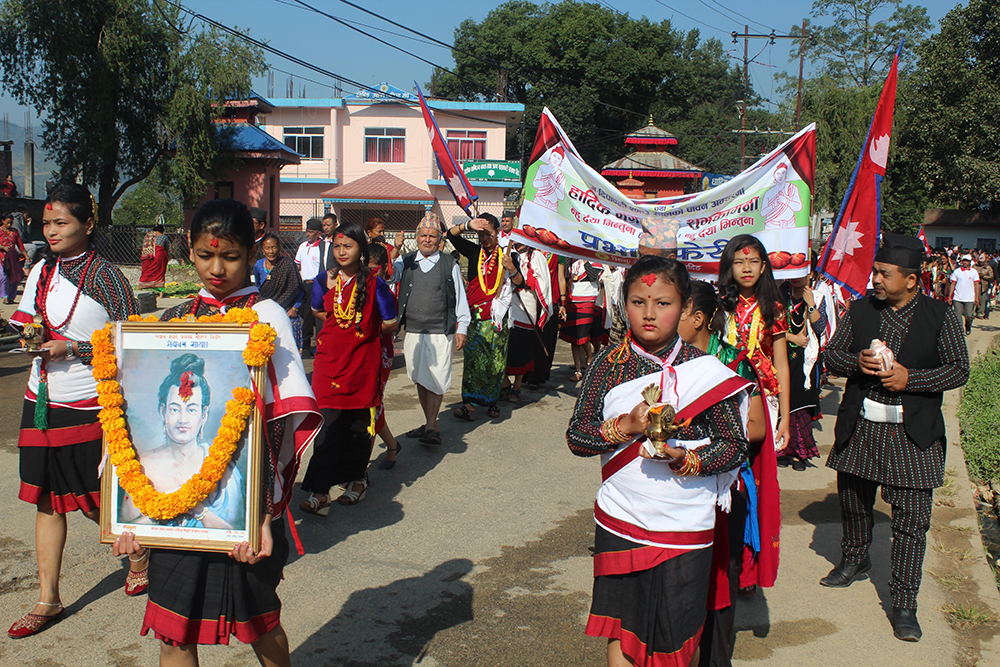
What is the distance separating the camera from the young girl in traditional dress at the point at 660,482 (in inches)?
108

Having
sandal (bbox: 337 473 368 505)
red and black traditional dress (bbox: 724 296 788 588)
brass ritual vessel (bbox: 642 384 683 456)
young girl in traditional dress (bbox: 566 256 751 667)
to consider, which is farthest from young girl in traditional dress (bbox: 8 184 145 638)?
red and black traditional dress (bbox: 724 296 788 588)

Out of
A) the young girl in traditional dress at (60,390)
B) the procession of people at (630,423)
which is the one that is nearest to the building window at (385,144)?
the procession of people at (630,423)

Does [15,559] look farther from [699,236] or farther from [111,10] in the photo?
[111,10]

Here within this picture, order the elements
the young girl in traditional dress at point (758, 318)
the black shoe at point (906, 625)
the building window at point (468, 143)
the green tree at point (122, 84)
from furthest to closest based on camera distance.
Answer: the building window at point (468, 143)
the green tree at point (122, 84)
the young girl in traditional dress at point (758, 318)
the black shoe at point (906, 625)

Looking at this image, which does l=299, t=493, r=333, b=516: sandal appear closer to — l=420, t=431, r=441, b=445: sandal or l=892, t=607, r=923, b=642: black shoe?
l=420, t=431, r=441, b=445: sandal

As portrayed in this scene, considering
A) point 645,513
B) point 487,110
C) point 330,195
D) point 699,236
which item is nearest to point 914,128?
point 487,110

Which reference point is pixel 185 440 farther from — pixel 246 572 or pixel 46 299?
pixel 46 299

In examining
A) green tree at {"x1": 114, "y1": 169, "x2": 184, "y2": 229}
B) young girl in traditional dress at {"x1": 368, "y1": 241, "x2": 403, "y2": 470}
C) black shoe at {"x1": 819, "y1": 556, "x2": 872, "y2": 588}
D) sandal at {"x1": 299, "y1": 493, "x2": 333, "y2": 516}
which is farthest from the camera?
green tree at {"x1": 114, "y1": 169, "x2": 184, "y2": 229}

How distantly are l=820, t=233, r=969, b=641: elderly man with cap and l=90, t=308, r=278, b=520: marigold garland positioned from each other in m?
2.95

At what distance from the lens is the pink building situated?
40750 millimetres

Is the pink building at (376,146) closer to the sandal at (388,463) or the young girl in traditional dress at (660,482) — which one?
the sandal at (388,463)

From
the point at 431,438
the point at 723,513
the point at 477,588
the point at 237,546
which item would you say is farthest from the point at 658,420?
the point at 431,438

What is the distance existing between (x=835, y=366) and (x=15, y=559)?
179 inches

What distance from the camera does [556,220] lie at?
5895mm
